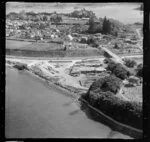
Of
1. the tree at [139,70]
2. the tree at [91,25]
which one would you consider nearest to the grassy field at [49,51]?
the tree at [91,25]

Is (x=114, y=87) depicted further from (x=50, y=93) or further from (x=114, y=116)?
(x=50, y=93)

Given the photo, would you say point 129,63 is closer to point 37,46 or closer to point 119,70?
point 119,70

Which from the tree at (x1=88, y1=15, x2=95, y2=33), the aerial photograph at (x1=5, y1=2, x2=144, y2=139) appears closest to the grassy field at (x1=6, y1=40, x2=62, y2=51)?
the aerial photograph at (x1=5, y1=2, x2=144, y2=139)

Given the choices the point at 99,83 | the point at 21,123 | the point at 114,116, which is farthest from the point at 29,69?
the point at 114,116

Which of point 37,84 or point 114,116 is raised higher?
point 37,84

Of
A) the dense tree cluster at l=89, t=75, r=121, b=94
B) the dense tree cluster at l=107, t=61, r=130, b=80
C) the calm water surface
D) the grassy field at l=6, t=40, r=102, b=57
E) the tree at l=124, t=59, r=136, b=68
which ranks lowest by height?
the calm water surface

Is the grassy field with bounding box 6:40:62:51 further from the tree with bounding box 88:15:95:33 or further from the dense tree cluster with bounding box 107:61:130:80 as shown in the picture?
the dense tree cluster with bounding box 107:61:130:80

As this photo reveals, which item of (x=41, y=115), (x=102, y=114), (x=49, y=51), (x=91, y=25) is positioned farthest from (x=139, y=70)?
(x=41, y=115)

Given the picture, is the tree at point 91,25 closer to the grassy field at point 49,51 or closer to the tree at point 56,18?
the grassy field at point 49,51
